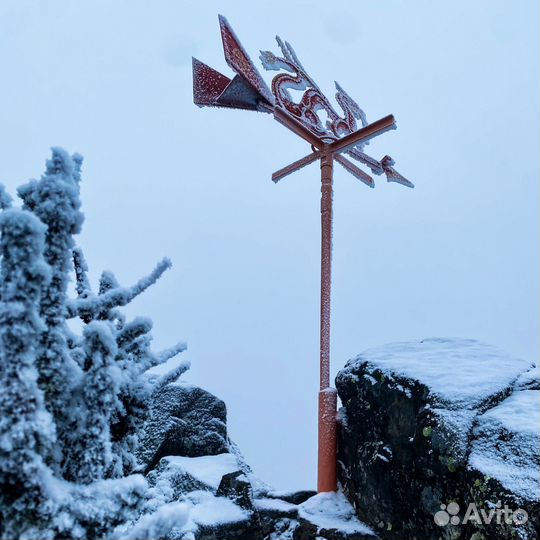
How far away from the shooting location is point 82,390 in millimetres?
1817

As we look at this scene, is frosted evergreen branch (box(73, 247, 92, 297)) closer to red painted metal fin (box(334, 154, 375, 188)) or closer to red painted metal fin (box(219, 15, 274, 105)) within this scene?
red painted metal fin (box(219, 15, 274, 105))

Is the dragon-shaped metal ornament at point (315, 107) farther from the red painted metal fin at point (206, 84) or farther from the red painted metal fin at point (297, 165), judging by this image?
the red painted metal fin at point (206, 84)

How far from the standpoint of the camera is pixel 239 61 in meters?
6.10

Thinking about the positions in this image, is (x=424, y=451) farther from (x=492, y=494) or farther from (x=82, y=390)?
(x=82, y=390)

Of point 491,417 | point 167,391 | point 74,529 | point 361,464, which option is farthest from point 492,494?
point 167,391

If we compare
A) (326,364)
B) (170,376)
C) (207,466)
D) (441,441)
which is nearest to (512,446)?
(441,441)

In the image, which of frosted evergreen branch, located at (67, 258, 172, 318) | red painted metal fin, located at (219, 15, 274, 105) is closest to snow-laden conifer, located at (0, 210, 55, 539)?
frosted evergreen branch, located at (67, 258, 172, 318)

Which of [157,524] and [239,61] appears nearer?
[157,524]

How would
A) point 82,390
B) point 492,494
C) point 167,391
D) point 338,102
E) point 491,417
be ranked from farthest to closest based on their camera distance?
point 338,102
point 167,391
point 491,417
point 492,494
point 82,390

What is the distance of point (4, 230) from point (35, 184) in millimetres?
375

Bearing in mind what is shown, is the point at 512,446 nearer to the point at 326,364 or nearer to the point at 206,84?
the point at 326,364

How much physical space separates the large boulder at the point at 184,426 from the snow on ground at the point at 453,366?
214 centimetres

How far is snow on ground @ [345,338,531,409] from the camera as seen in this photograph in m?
4.91

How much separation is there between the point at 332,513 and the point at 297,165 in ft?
17.2
